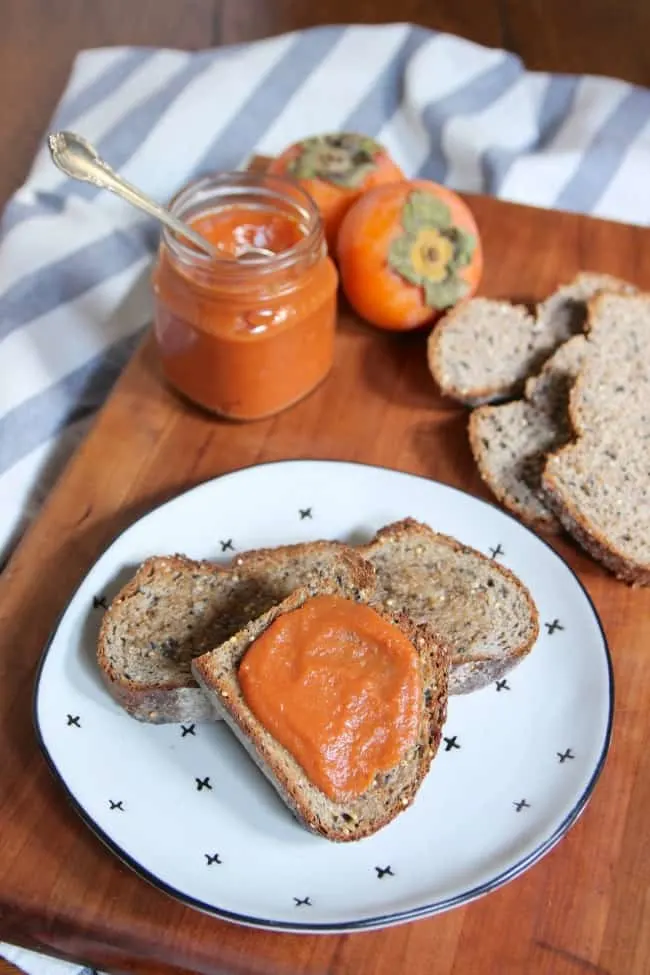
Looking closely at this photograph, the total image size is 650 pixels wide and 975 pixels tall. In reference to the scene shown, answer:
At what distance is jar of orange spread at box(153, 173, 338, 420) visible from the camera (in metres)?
2.31

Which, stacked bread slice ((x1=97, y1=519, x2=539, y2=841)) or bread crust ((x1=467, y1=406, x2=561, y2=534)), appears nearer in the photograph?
stacked bread slice ((x1=97, y1=519, x2=539, y2=841))

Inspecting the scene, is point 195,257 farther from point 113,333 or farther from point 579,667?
point 579,667

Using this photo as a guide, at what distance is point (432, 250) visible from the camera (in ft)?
8.47

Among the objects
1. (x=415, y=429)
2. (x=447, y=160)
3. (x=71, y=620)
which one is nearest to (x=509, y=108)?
(x=447, y=160)

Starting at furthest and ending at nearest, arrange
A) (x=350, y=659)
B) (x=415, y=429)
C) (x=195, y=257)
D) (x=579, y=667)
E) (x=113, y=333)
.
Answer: (x=113, y=333) → (x=415, y=429) → (x=195, y=257) → (x=579, y=667) → (x=350, y=659)

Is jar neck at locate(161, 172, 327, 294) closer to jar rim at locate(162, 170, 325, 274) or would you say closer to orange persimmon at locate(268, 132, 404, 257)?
jar rim at locate(162, 170, 325, 274)

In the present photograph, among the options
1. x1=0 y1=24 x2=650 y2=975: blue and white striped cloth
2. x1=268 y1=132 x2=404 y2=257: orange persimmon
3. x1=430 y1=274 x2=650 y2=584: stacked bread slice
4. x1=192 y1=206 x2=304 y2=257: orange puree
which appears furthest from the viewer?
x1=0 y1=24 x2=650 y2=975: blue and white striped cloth

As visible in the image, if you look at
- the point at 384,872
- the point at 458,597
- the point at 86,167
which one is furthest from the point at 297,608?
the point at 86,167

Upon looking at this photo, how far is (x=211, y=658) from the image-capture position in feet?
6.15

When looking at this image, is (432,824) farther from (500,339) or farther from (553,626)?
(500,339)

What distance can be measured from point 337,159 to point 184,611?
1348 millimetres

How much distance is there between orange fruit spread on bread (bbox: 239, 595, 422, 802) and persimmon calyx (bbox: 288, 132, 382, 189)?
→ 132cm

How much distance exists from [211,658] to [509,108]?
7.83ft

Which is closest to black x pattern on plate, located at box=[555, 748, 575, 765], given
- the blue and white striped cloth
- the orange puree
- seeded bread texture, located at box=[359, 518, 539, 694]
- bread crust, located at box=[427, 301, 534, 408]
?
seeded bread texture, located at box=[359, 518, 539, 694]
